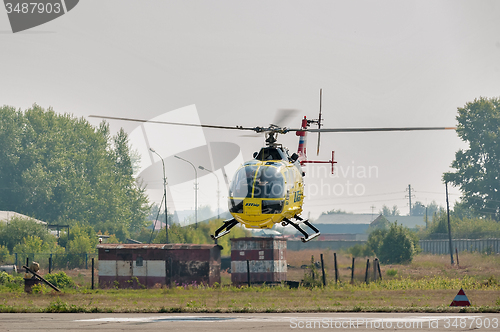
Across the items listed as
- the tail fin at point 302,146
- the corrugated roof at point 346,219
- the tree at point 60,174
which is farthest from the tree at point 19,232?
the corrugated roof at point 346,219

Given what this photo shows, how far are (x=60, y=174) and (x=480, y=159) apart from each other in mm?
63976

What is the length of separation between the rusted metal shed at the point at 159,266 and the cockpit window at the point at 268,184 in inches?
617

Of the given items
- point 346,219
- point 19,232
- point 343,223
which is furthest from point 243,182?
point 346,219

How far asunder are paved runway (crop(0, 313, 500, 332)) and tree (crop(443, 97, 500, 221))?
74340 mm

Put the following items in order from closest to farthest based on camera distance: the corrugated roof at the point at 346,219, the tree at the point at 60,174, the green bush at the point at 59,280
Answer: the green bush at the point at 59,280 < the tree at the point at 60,174 < the corrugated roof at the point at 346,219

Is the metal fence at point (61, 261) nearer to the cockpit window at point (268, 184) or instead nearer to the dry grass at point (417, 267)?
the dry grass at point (417, 267)

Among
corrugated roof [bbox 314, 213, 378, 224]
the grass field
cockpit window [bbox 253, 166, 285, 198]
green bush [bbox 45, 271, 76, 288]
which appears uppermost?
corrugated roof [bbox 314, 213, 378, 224]

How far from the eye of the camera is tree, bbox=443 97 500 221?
90688 mm

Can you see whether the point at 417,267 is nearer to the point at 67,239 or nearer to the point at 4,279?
the point at 4,279

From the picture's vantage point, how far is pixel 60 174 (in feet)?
303

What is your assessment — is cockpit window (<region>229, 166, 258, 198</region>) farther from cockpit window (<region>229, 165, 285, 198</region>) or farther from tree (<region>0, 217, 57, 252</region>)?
tree (<region>0, 217, 57, 252</region>)

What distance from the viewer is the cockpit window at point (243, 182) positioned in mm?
20484

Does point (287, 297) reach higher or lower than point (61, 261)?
lower

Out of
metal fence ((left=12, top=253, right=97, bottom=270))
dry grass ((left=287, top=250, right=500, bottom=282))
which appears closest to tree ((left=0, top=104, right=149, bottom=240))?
metal fence ((left=12, top=253, right=97, bottom=270))
